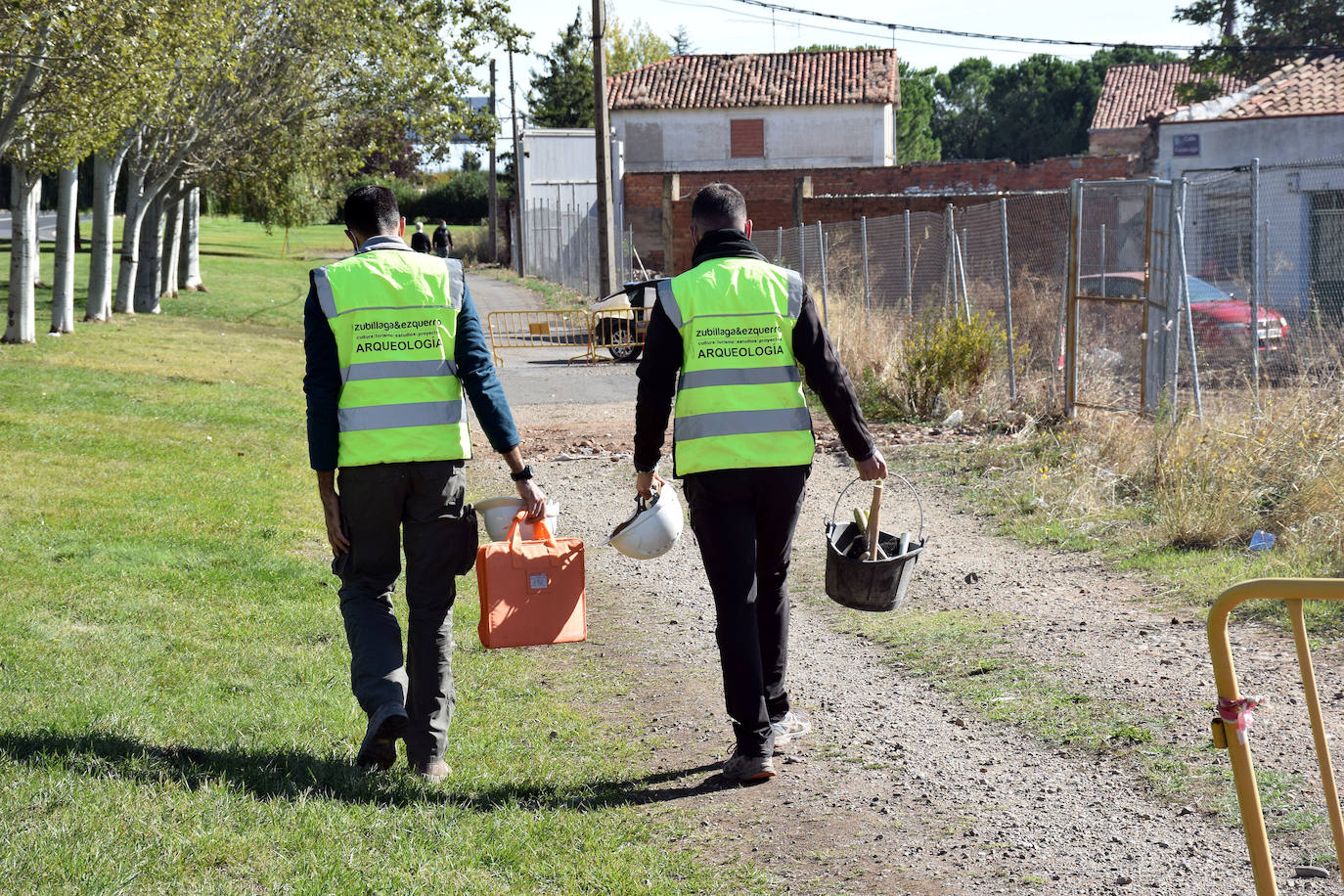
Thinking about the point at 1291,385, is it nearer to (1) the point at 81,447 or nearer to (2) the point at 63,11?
(1) the point at 81,447

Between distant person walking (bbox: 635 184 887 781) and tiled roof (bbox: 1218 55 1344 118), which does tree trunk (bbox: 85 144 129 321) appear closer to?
distant person walking (bbox: 635 184 887 781)

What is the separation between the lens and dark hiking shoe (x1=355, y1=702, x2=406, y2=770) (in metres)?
4.51

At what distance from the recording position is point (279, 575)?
304 inches

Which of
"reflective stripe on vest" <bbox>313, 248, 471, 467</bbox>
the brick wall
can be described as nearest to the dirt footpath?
"reflective stripe on vest" <bbox>313, 248, 471, 467</bbox>

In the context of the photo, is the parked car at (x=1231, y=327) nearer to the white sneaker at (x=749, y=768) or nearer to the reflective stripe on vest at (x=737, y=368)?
the reflective stripe on vest at (x=737, y=368)

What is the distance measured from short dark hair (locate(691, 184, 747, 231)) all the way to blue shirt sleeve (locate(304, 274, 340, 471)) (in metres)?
1.36

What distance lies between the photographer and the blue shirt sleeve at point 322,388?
451 centimetres

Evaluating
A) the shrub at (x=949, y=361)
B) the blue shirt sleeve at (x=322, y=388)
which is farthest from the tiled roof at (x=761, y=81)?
the blue shirt sleeve at (x=322, y=388)

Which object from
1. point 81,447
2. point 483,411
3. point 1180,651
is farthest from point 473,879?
point 81,447

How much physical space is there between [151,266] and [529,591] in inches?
1074

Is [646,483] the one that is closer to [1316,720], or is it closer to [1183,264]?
[1316,720]

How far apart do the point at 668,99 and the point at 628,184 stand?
57.0 ft

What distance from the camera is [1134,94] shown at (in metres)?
64.6

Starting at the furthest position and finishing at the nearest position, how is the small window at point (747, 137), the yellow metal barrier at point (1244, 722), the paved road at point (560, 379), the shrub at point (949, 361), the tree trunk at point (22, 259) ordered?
1. the small window at point (747, 137)
2. the tree trunk at point (22, 259)
3. the paved road at point (560, 379)
4. the shrub at point (949, 361)
5. the yellow metal barrier at point (1244, 722)
